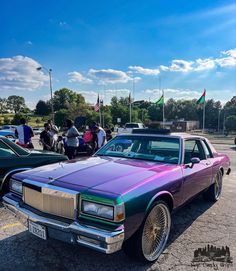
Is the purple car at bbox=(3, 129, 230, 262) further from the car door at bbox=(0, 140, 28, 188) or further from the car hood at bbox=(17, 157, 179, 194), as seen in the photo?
the car door at bbox=(0, 140, 28, 188)

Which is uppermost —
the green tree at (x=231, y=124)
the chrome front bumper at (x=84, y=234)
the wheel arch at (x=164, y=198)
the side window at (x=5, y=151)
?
the side window at (x=5, y=151)

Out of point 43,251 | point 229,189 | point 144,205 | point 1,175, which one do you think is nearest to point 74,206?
point 144,205

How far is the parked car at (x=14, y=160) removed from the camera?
16.6 feet

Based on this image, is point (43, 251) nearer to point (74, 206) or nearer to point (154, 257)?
point (74, 206)

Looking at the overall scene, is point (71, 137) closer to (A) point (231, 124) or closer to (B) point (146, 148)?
(B) point (146, 148)

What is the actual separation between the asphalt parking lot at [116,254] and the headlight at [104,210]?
758 millimetres

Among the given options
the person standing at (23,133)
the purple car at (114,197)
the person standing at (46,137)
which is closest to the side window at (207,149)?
the purple car at (114,197)

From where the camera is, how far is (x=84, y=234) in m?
2.60

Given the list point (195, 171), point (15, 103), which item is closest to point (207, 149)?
point (195, 171)

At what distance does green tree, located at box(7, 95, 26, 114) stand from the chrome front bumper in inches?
5256

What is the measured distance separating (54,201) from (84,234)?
56cm

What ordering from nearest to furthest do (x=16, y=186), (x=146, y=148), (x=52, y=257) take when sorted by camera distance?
(x=52, y=257), (x=16, y=186), (x=146, y=148)

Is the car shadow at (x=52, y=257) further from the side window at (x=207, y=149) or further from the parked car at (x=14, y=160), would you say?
the side window at (x=207, y=149)

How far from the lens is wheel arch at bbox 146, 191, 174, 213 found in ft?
9.89
